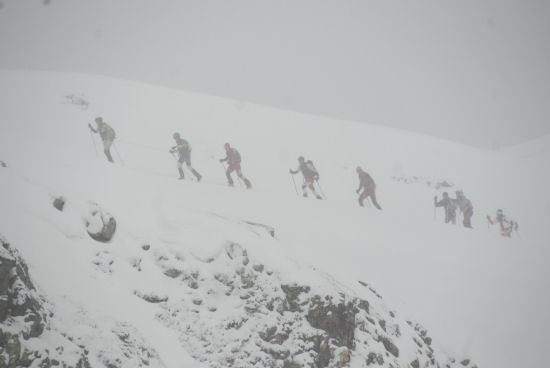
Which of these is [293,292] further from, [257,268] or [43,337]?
[43,337]

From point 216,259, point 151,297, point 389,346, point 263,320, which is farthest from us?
point 216,259

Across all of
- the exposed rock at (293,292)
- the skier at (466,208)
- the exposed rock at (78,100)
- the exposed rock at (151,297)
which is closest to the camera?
the exposed rock at (151,297)

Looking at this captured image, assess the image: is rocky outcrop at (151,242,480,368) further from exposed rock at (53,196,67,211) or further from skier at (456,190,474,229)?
skier at (456,190,474,229)

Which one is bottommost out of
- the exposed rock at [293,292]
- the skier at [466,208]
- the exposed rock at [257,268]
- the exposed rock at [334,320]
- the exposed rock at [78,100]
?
the exposed rock at [334,320]

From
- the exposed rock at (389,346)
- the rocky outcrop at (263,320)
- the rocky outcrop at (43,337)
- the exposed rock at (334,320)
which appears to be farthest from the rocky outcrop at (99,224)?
the exposed rock at (389,346)

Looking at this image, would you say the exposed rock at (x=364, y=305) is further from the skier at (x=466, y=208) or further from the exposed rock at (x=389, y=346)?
the skier at (x=466, y=208)

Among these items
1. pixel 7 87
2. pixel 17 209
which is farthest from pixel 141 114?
pixel 17 209

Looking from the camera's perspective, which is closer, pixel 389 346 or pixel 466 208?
pixel 389 346

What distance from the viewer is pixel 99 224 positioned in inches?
155

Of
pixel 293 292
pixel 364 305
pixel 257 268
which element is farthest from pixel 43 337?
pixel 364 305

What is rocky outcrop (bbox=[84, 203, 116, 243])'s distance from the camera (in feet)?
12.7

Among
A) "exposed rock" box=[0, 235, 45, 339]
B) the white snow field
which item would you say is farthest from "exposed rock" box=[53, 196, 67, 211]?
"exposed rock" box=[0, 235, 45, 339]

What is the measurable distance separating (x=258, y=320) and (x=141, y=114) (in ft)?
72.9

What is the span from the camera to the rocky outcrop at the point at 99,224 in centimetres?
386
